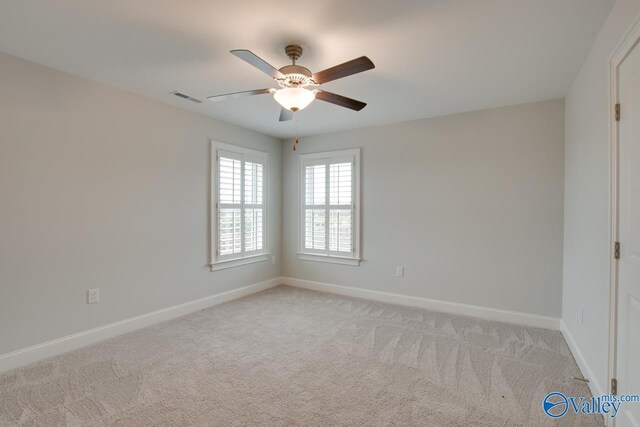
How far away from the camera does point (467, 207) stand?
12.5 ft

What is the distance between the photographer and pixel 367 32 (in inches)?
83.7

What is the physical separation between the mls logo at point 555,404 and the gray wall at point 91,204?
11.7 feet

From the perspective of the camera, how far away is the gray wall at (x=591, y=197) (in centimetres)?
193

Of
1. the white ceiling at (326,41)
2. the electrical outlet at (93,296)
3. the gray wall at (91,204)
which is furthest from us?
the electrical outlet at (93,296)

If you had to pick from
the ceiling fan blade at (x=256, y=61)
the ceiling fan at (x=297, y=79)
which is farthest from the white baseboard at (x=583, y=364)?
the ceiling fan blade at (x=256, y=61)

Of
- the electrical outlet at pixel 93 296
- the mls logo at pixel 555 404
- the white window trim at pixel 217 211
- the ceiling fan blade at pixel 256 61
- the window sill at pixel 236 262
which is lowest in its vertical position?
the mls logo at pixel 555 404

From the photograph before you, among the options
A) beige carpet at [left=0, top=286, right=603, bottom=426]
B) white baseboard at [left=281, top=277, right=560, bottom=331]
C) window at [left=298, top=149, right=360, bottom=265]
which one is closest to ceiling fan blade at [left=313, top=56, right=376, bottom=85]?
beige carpet at [left=0, top=286, right=603, bottom=426]

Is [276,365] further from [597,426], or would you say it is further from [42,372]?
[597,426]

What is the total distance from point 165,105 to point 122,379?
2.77 metres

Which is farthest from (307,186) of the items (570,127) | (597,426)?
(597,426)

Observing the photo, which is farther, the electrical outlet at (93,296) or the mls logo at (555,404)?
the electrical outlet at (93,296)

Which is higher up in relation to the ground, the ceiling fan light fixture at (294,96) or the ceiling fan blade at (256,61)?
the ceiling fan blade at (256,61)

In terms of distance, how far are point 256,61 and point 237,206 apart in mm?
2754
